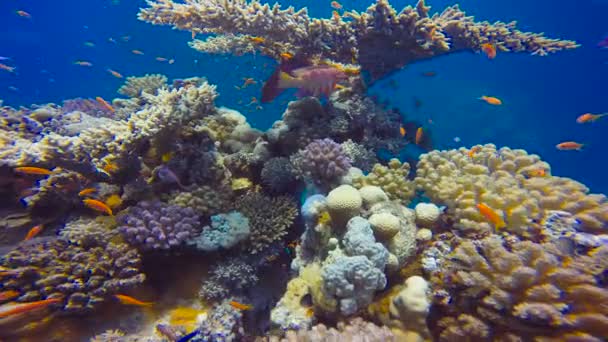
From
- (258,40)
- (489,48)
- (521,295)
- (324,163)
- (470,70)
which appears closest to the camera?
(521,295)

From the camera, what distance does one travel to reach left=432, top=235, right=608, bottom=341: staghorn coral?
2174 mm

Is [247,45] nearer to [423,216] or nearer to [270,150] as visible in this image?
[270,150]

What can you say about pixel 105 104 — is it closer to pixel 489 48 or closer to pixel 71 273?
pixel 71 273

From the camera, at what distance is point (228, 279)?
3678 mm

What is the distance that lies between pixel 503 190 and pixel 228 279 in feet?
12.3

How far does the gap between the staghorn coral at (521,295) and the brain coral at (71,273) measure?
11.5 ft

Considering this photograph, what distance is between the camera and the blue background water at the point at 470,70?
36656mm

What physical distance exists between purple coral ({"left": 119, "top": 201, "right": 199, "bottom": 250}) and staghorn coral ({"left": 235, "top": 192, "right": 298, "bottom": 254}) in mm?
767

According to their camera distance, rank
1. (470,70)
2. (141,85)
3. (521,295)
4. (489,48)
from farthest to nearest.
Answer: (470,70) < (141,85) < (489,48) < (521,295)

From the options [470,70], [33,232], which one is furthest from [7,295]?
[470,70]

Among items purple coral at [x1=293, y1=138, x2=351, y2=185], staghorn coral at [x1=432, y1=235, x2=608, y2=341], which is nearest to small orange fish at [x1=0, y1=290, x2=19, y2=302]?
purple coral at [x1=293, y1=138, x2=351, y2=185]

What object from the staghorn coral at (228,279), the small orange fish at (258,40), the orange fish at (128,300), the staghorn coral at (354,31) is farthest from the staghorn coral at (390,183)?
the small orange fish at (258,40)

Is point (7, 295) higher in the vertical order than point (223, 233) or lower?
lower

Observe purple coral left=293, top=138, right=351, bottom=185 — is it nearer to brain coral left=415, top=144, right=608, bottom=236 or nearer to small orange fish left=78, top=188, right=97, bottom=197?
brain coral left=415, top=144, right=608, bottom=236
